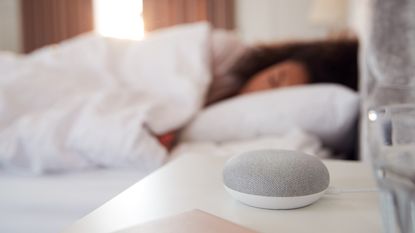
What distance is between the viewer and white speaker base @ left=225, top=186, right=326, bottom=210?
0.37 metres

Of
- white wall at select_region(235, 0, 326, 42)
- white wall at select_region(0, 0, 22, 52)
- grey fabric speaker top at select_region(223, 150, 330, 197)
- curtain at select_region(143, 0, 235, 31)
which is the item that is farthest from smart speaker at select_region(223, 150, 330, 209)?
white wall at select_region(0, 0, 22, 52)

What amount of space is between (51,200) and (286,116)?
1.81ft

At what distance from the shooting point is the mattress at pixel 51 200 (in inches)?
28.2

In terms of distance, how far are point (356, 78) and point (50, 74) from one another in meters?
0.87

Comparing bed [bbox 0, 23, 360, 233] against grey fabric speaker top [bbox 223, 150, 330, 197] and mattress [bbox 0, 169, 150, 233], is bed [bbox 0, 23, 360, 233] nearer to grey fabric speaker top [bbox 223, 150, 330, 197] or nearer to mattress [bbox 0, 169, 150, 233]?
mattress [bbox 0, 169, 150, 233]

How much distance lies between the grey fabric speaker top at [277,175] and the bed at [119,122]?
40cm

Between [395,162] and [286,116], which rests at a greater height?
[395,162]

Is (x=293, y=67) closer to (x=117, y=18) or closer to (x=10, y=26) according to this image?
(x=117, y=18)

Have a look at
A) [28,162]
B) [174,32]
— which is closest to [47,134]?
[28,162]

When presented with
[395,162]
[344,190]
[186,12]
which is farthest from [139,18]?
[395,162]

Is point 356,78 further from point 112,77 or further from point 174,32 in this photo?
point 112,77

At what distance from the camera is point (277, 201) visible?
0.38m

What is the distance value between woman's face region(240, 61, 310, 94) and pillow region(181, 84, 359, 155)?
102 millimetres

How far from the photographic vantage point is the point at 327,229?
13.5 inches
